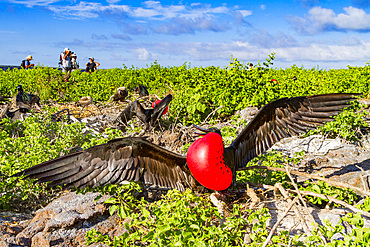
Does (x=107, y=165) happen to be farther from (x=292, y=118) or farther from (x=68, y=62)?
(x=68, y=62)

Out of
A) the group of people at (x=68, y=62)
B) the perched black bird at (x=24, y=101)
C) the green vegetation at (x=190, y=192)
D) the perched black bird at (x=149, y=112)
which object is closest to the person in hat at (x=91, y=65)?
the group of people at (x=68, y=62)

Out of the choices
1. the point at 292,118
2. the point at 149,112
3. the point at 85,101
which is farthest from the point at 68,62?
the point at 292,118

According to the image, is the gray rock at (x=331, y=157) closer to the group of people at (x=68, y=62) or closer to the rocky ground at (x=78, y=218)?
the rocky ground at (x=78, y=218)

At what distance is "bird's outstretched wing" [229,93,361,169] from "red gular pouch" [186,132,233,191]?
0.47 metres

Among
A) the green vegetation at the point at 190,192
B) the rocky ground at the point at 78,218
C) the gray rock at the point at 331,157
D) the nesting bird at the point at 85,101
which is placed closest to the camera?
the green vegetation at the point at 190,192

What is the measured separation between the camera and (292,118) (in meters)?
2.78

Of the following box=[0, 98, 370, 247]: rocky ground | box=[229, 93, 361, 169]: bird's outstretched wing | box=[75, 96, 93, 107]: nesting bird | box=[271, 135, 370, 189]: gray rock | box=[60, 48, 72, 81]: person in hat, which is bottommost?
box=[0, 98, 370, 247]: rocky ground

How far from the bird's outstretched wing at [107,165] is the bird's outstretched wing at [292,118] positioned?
2.26ft

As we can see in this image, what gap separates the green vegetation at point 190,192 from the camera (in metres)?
1.74

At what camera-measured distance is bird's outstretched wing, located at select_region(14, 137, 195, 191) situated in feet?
7.14

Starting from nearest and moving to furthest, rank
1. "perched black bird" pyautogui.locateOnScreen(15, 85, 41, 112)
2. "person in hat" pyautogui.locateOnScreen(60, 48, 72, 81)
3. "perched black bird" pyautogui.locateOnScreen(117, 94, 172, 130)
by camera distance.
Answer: "perched black bird" pyautogui.locateOnScreen(117, 94, 172, 130), "perched black bird" pyautogui.locateOnScreen(15, 85, 41, 112), "person in hat" pyautogui.locateOnScreen(60, 48, 72, 81)

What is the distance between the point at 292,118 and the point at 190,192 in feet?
3.48

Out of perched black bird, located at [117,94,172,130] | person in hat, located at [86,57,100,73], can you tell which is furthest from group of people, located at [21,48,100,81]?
perched black bird, located at [117,94,172,130]

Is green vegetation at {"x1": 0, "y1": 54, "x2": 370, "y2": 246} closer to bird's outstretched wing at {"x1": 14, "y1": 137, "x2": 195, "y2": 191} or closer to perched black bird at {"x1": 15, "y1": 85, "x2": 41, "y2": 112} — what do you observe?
bird's outstretched wing at {"x1": 14, "y1": 137, "x2": 195, "y2": 191}
